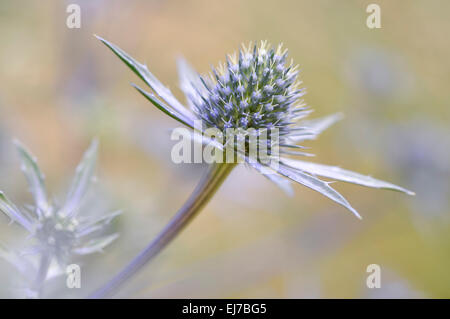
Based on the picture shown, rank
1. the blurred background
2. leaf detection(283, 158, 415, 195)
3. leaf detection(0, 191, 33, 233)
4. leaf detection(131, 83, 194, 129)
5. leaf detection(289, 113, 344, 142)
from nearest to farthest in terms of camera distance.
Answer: leaf detection(131, 83, 194, 129) → leaf detection(0, 191, 33, 233) → leaf detection(283, 158, 415, 195) → leaf detection(289, 113, 344, 142) → the blurred background

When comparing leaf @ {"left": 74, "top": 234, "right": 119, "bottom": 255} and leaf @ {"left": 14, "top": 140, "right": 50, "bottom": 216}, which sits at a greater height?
leaf @ {"left": 14, "top": 140, "right": 50, "bottom": 216}

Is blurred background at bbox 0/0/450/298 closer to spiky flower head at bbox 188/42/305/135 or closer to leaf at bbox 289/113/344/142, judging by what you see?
leaf at bbox 289/113/344/142

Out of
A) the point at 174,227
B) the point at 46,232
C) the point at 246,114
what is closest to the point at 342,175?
the point at 246,114

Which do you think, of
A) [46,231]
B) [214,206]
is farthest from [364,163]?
[46,231]

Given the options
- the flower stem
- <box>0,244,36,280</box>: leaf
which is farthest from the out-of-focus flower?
<box>0,244,36,280</box>: leaf

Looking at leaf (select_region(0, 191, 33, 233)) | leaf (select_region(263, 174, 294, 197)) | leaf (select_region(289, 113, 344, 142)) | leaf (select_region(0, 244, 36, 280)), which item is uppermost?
leaf (select_region(289, 113, 344, 142))

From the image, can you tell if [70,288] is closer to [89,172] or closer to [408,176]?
[89,172]
